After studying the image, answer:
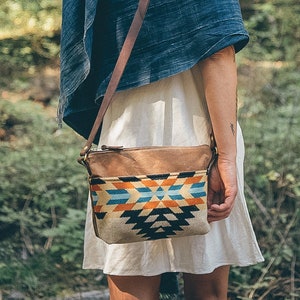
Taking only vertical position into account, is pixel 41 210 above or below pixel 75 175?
below

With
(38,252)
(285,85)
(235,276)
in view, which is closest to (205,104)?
(235,276)

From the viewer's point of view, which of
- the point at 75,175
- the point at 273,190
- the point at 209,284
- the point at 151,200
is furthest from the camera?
the point at 75,175

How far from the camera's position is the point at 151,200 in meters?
1.72

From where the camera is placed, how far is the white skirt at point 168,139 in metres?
1.85

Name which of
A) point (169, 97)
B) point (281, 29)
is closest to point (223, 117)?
point (169, 97)

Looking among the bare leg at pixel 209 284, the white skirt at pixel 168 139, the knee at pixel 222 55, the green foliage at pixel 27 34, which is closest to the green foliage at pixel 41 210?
the green foliage at pixel 27 34

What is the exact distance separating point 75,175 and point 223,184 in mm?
2542

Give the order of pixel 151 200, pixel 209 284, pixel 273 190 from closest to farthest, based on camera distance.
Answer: pixel 151 200 < pixel 209 284 < pixel 273 190

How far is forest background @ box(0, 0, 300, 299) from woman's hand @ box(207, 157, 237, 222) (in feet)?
5.20

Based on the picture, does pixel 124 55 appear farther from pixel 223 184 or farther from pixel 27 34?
pixel 27 34

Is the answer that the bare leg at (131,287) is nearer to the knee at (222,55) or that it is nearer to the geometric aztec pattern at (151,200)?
the geometric aztec pattern at (151,200)

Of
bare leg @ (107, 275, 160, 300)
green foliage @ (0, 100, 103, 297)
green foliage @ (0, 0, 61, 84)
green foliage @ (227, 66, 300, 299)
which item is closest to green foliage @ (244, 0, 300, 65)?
green foliage @ (227, 66, 300, 299)

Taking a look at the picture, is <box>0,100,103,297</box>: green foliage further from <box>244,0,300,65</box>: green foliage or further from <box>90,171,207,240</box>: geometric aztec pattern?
<box>244,0,300,65</box>: green foliage

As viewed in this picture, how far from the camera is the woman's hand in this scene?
1838mm
